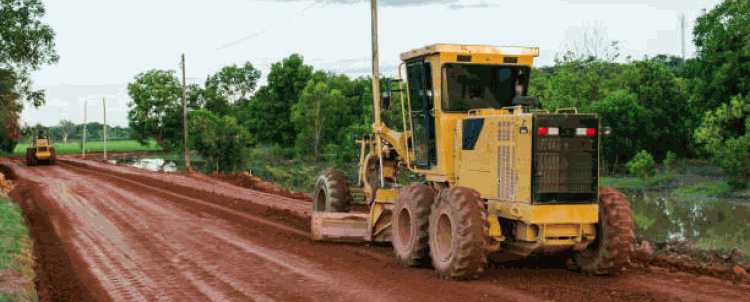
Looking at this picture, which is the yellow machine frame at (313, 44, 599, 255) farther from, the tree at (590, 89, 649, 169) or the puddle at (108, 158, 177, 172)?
the puddle at (108, 158, 177, 172)

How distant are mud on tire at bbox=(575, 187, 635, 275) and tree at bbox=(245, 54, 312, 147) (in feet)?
217

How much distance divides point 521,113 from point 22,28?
39.1 metres

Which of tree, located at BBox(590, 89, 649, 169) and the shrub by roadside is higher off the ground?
tree, located at BBox(590, 89, 649, 169)

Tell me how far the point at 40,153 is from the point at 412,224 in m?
52.3

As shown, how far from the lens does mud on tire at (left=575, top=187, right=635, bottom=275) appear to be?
910 centimetres

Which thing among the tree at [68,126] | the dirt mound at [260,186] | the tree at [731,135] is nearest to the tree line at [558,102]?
the tree at [731,135]

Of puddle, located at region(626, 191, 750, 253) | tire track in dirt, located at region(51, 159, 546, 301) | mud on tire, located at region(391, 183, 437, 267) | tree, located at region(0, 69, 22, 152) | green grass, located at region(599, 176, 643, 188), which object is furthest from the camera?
green grass, located at region(599, 176, 643, 188)

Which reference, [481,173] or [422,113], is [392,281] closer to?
[481,173]

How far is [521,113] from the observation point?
9531 millimetres

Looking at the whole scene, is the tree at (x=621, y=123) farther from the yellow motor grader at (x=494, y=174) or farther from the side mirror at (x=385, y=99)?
the yellow motor grader at (x=494, y=174)

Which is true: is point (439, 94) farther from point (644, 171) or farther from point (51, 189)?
point (644, 171)

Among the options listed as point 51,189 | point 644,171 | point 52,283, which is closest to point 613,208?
point 52,283

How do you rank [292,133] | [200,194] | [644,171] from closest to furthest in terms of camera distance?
[200,194]
[644,171]
[292,133]

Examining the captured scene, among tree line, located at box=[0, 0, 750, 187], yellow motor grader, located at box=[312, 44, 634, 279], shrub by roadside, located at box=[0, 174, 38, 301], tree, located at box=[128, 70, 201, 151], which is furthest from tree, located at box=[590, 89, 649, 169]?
tree, located at box=[128, 70, 201, 151]
